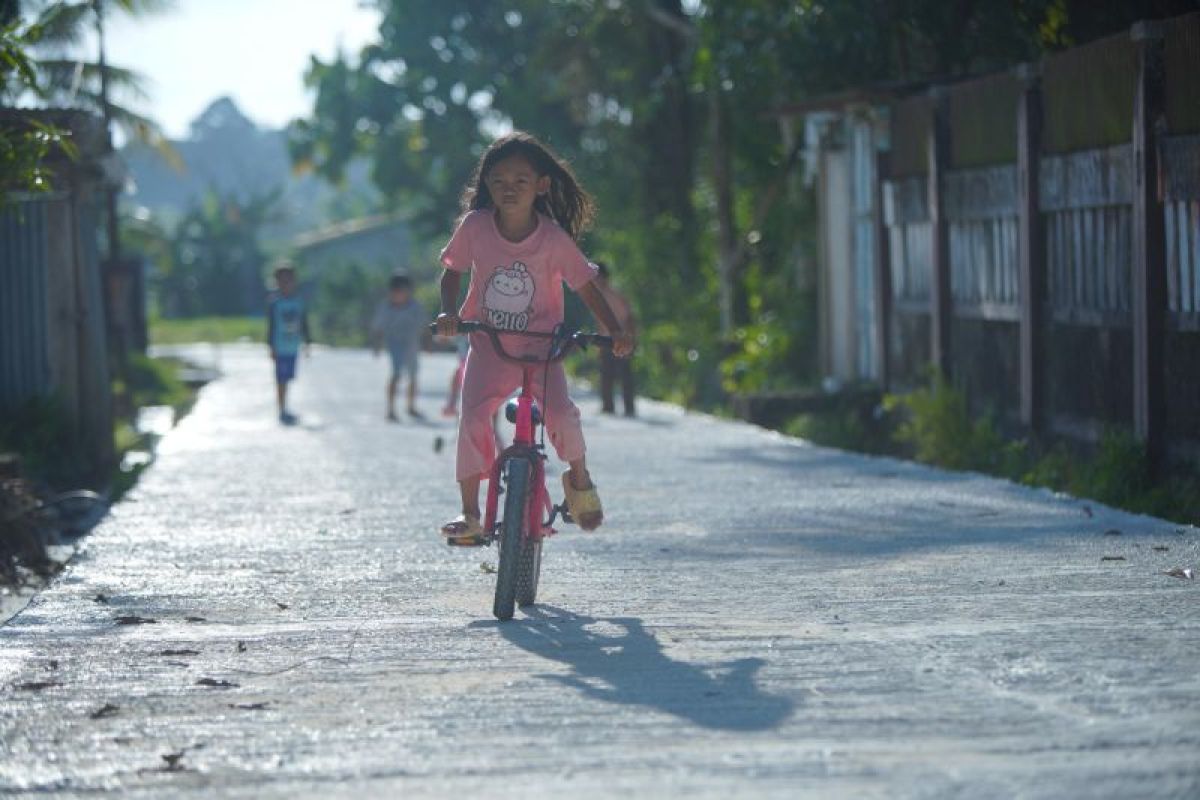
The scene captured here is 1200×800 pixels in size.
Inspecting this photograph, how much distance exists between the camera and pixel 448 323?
26.7 feet

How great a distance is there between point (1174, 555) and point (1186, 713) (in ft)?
10.7

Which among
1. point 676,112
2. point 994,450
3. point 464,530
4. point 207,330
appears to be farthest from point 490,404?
point 207,330

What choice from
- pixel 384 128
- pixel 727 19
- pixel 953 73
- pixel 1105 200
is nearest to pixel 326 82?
pixel 384 128

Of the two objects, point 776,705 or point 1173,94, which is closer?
point 776,705

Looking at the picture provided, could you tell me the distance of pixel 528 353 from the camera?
8203 millimetres

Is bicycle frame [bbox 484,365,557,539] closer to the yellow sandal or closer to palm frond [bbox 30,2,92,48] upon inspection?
the yellow sandal

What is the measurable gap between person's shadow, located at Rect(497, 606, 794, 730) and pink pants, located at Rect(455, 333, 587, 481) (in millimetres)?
642

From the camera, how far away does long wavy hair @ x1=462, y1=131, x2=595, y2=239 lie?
8336 millimetres

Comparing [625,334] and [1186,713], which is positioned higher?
[625,334]

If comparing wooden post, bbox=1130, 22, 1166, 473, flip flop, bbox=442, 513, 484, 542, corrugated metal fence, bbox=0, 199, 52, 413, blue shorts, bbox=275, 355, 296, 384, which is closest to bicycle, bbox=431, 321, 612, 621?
flip flop, bbox=442, 513, 484, 542

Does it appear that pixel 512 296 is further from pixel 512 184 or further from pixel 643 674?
pixel 643 674

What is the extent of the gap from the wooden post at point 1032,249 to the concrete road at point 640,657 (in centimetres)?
153

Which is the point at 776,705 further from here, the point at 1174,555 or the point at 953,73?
the point at 953,73

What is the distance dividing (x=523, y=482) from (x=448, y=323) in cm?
63
